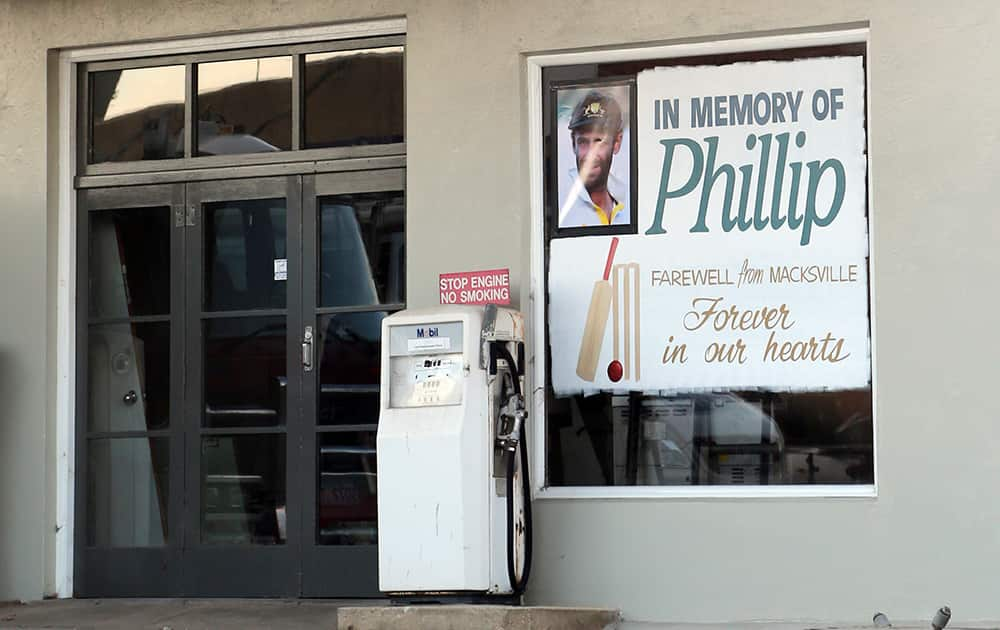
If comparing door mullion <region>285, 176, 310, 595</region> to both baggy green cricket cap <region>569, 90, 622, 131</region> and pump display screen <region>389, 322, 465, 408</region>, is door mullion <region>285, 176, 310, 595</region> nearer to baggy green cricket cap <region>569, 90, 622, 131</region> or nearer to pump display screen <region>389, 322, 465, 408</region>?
Answer: pump display screen <region>389, 322, 465, 408</region>

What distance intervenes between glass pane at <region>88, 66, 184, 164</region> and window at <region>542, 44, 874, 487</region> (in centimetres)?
241

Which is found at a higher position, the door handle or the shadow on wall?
the door handle

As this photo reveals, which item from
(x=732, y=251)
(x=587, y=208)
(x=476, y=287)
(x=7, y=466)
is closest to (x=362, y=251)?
(x=476, y=287)

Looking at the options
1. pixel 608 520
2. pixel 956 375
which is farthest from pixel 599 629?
pixel 956 375

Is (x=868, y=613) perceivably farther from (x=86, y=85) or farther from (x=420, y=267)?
(x=86, y=85)

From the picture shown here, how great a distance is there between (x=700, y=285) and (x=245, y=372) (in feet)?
9.31

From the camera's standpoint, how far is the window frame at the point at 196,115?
27.3ft

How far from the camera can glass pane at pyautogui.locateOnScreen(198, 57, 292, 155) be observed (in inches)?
335

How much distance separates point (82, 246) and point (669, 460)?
3908mm

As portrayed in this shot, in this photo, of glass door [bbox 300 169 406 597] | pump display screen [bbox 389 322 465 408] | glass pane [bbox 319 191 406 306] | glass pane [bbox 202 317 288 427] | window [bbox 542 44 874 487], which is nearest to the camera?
pump display screen [bbox 389 322 465 408]

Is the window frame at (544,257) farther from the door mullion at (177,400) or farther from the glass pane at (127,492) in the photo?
the glass pane at (127,492)

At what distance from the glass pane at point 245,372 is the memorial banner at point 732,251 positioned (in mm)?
1765

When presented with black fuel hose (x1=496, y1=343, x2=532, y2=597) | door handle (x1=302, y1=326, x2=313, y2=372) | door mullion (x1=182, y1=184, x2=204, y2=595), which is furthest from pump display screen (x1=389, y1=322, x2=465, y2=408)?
door mullion (x1=182, y1=184, x2=204, y2=595)

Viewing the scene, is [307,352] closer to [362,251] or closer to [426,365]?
[362,251]
